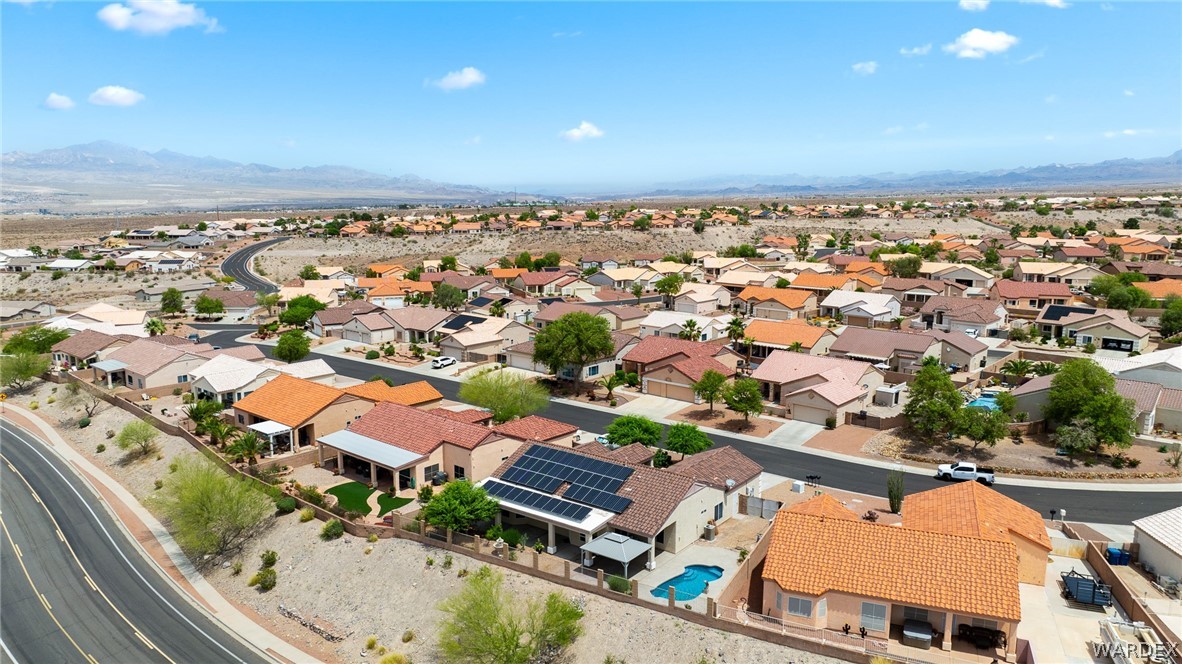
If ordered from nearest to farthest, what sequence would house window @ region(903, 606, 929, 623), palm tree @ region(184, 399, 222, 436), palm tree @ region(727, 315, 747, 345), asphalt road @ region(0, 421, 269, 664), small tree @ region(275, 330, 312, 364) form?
house window @ region(903, 606, 929, 623), asphalt road @ region(0, 421, 269, 664), palm tree @ region(184, 399, 222, 436), small tree @ region(275, 330, 312, 364), palm tree @ region(727, 315, 747, 345)

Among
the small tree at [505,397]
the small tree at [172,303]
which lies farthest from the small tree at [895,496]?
the small tree at [172,303]

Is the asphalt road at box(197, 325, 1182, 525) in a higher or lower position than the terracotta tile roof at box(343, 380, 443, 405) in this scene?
lower

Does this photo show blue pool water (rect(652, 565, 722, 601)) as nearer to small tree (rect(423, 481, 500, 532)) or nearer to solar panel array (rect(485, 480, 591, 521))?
solar panel array (rect(485, 480, 591, 521))

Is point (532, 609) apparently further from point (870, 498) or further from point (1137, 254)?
point (1137, 254)

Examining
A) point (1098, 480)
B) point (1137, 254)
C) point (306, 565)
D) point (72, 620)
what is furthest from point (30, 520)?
point (1137, 254)

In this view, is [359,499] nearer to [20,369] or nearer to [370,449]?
[370,449]

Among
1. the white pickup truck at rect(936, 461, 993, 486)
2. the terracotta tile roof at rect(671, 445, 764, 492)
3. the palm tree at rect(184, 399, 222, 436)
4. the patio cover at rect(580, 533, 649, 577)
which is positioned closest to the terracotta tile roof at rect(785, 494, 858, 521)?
the terracotta tile roof at rect(671, 445, 764, 492)

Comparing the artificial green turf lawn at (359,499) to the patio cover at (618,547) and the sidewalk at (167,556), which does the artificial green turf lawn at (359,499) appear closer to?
the sidewalk at (167,556)
